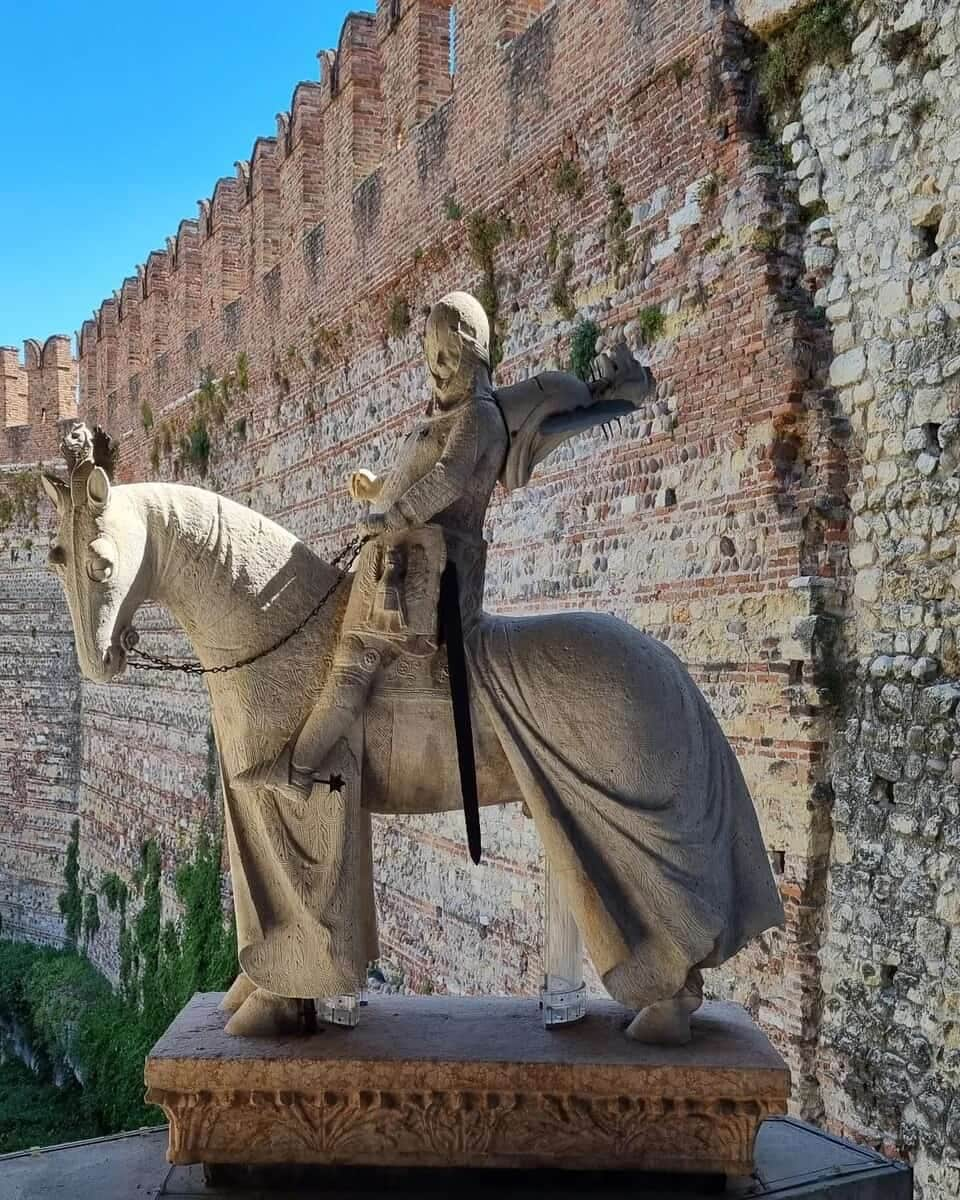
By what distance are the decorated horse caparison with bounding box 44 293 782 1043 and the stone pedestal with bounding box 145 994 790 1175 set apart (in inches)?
9.0

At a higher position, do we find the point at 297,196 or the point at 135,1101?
the point at 297,196

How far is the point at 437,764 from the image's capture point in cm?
376

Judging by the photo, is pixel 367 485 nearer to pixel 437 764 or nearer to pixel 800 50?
pixel 437 764

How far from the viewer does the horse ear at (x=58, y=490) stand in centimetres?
349

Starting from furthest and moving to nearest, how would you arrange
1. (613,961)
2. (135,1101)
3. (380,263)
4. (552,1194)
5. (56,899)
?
(56,899) → (135,1101) → (380,263) → (613,961) → (552,1194)

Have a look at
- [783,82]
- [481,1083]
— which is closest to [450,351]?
[481,1083]

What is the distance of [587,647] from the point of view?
370cm

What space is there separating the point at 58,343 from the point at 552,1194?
21.4 m

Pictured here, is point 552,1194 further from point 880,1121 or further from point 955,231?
point 955,231

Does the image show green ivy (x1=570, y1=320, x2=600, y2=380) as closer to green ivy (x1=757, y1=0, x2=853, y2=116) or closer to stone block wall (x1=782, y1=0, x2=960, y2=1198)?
green ivy (x1=757, y1=0, x2=853, y2=116)

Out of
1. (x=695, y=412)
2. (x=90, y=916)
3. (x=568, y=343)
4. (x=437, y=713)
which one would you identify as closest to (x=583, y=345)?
(x=568, y=343)

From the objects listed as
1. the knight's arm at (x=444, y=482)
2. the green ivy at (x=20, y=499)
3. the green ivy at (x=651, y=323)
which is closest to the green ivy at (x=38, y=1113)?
the green ivy at (x=20, y=499)

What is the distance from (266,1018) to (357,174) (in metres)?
9.76

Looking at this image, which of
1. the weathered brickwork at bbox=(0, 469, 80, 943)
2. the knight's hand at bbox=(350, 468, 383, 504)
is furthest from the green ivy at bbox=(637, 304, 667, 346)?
the weathered brickwork at bbox=(0, 469, 80, 943)
